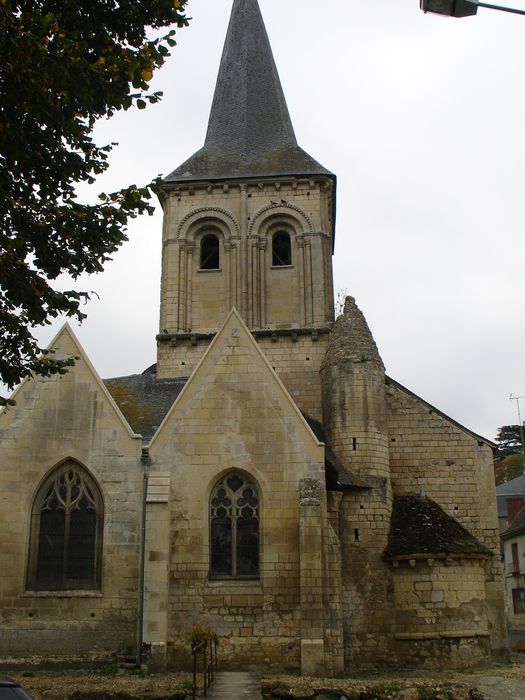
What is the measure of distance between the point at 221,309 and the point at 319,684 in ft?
44.2

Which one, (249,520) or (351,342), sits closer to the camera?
(249,520)

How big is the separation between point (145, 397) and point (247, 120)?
1230cm

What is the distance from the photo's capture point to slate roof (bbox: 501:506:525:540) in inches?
1650

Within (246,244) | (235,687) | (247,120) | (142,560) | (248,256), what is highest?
(247,120)

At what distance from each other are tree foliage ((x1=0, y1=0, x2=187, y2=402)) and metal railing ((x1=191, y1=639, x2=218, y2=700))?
6588 mm

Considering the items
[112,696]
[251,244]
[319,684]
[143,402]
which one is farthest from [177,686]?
[251,244]

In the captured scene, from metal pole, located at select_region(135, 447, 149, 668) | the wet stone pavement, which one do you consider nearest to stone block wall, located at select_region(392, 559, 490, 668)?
the wet stone pavement

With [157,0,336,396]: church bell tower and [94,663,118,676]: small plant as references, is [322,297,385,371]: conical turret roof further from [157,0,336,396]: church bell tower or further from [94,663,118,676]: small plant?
[94,663,118,676]: small plant

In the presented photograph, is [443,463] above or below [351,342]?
below

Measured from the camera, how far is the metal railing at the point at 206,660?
14.3 metres

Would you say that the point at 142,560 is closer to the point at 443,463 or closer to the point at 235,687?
the point at 235,687

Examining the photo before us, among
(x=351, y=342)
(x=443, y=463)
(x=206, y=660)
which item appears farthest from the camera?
(x=443, y=463)

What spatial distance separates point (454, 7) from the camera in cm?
763

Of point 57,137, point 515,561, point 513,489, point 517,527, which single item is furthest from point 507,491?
point 57,137
